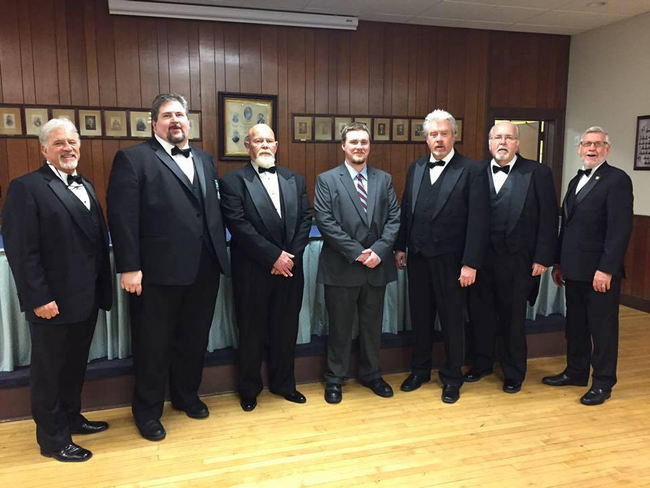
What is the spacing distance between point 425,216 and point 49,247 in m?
2.03

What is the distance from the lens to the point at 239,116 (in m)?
5.67

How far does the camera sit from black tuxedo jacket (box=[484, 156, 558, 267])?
125 inches

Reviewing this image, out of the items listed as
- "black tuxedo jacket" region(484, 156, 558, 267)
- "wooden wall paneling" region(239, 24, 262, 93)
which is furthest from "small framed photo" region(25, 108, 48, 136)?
"black tuxedo jacket" region(484, 156, 558, 267)

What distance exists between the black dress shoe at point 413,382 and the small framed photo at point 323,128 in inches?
131

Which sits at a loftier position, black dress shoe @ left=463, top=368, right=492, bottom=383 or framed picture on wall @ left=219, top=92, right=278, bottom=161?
framed picture on wall @ left=219, top=92, right=278, bottom=161

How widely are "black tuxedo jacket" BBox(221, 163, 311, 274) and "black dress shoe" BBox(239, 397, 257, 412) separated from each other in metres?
0.78

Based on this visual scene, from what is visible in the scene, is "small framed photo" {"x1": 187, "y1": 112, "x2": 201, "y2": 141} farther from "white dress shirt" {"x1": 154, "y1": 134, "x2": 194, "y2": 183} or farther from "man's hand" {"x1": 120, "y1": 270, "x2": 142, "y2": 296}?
"man's hand" {"x1": 120, "y1": 270, "x2": 142, "y2": 296}

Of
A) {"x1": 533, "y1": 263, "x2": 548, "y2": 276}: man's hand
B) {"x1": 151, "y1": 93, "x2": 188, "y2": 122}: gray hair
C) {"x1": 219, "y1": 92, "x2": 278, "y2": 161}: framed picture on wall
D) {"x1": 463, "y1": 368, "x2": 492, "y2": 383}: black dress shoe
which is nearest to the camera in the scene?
{"x1": 151, "y1": 93, "x2": 188, "y2": 122}: gray hair

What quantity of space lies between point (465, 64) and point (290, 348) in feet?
15.2

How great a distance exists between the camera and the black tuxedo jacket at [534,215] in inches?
125

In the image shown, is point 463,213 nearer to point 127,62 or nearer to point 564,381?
point 564,381

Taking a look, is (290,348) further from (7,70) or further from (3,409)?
(7,70)

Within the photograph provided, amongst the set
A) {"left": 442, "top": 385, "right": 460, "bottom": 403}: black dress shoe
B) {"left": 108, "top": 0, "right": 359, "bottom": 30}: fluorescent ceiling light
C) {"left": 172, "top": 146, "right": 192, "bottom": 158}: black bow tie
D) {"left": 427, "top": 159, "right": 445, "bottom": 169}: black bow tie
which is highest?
{"left": 108, "top": 0, "right": 359, "bottom": 30}: fluorescent ceiling light

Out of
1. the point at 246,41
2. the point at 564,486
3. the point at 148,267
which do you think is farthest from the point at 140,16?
the point at 564,486
